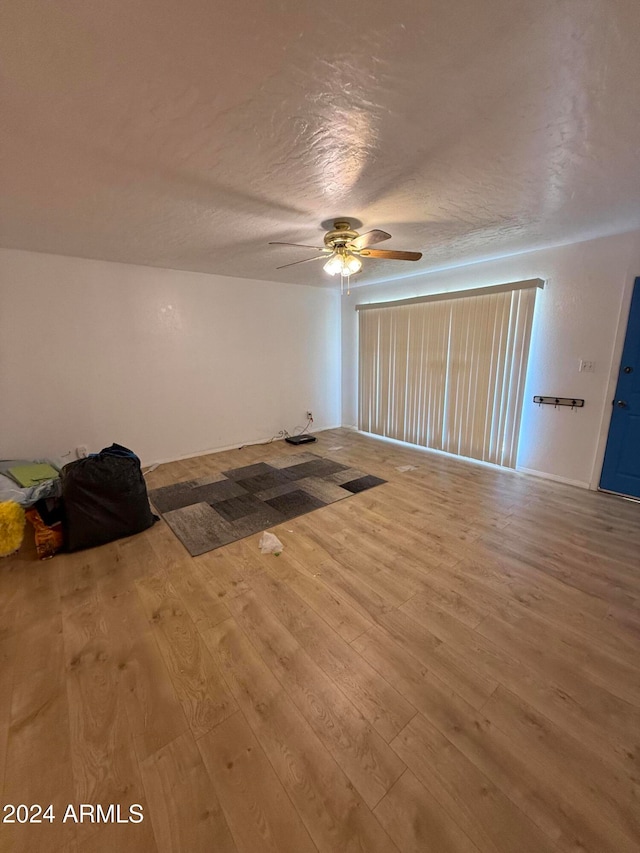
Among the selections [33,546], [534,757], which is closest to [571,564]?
[534,757]

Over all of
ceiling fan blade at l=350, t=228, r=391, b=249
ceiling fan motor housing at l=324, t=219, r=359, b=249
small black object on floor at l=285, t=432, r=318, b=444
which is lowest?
small black object on floor at l=285, t=432, r=318, b=444

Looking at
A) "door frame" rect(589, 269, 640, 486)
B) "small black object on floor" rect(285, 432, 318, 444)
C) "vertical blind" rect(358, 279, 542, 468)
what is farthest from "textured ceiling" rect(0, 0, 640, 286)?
"small black object on floor" rect(285, 432, 318, 444)

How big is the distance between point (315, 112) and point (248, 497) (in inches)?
113

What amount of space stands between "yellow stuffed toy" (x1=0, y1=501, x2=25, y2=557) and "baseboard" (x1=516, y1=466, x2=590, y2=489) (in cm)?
468

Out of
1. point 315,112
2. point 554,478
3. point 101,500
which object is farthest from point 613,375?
point 101,500

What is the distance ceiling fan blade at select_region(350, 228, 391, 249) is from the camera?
230 centimetres

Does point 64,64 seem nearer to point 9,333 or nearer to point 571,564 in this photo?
point 9,333

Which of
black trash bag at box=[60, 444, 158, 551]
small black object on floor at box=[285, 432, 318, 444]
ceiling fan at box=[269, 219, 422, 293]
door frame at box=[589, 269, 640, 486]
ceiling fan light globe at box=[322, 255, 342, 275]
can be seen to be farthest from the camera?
small black object on floor at box=[285, 432, 318, 444]

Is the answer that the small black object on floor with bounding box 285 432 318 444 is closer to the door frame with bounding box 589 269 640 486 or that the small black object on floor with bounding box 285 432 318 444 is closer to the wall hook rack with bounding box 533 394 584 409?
the wall hook rack with bounding box 533 394 584 409

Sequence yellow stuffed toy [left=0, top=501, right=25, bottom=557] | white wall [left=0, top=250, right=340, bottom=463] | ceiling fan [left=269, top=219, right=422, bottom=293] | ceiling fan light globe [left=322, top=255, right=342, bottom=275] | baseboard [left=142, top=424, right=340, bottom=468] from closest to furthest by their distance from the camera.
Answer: yellow stuffed toy [left=0, top=501, right=25, bottom=557]
ceiling fan [left=269, top=219, right=422, bottom=293]
ceiling fan light globe [left=322, top=255, right=342, bottom=275]
white wall [left=0, top=250, right=340, bottom=463]
baseboard [left=142, top=424, right=340, bottom=468]

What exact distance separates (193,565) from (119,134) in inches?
95.0

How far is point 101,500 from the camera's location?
98.3 inches

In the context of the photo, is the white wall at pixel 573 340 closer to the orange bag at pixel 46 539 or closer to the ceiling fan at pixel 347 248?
the ceiling fan at pixel 347 248

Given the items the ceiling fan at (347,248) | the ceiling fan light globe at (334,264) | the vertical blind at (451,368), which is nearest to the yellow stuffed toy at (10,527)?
the ceiling fan at (347,248)
